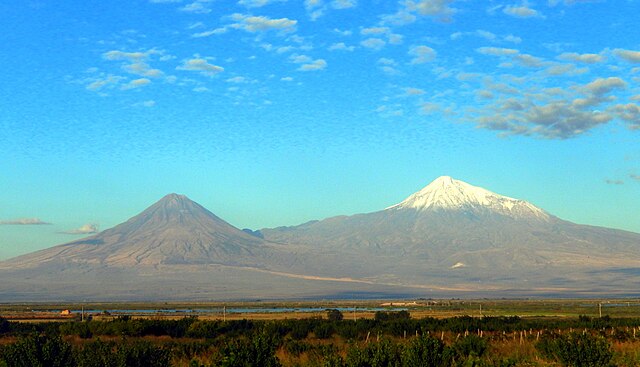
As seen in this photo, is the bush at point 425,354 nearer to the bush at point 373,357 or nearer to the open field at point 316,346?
the open field at point 316,346

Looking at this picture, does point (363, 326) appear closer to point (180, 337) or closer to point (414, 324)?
point (414, 324)

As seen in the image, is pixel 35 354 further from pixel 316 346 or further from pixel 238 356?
pixel 316 346

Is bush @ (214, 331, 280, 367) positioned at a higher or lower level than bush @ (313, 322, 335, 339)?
higher

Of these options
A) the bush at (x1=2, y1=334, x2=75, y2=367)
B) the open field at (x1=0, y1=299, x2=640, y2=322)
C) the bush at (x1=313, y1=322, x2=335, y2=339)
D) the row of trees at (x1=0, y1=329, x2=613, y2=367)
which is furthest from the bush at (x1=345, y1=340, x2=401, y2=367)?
the open field at (x1=0, y1=299, x2=640, y2=322)

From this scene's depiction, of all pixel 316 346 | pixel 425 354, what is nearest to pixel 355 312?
pixel 316 346

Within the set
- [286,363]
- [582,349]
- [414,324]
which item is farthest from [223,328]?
[582,349]

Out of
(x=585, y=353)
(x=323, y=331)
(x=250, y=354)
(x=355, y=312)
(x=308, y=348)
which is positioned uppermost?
(x=250, y=354)

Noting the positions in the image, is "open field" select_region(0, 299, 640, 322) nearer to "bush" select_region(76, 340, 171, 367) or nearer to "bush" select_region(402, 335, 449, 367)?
"bush" select_region(76, 340, 171, 367)

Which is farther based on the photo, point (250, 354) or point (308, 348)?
point (308, 348)
